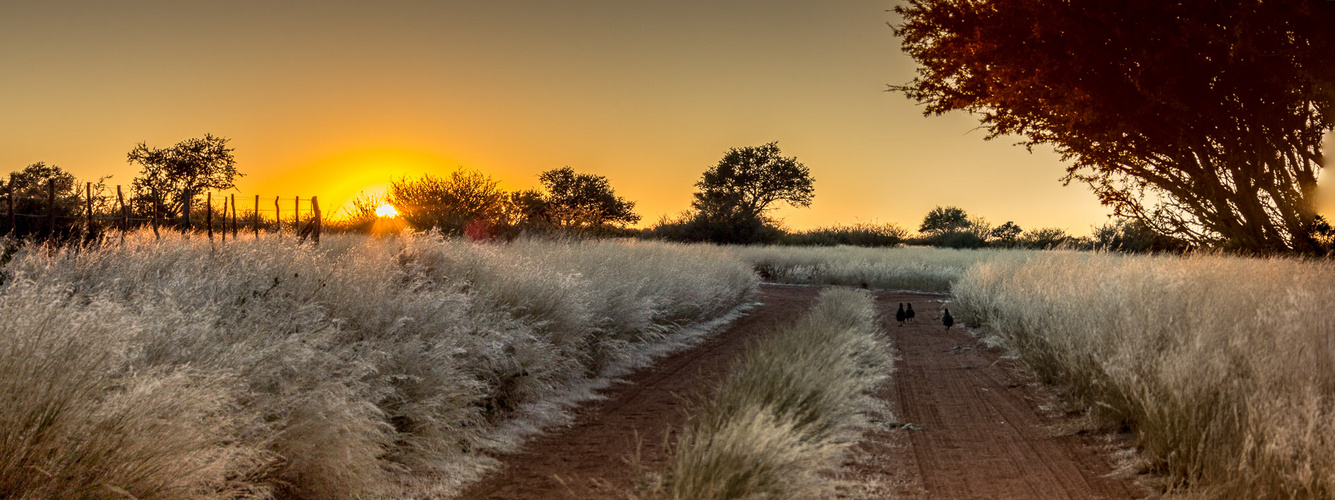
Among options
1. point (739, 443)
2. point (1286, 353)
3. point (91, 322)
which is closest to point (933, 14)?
point (1286, 353)

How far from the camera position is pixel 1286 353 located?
17.3ft

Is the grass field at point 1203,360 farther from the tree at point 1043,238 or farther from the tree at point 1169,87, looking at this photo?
the tree at point 1043,238

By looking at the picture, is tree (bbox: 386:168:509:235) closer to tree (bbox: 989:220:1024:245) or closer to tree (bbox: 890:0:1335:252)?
tree (bbox: 890:0:1335:252)

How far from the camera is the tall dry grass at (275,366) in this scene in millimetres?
3324

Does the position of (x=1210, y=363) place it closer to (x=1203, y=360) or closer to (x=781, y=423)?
(x=1203, y=360)

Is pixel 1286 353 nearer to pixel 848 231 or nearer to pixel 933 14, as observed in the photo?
pixel 933 14

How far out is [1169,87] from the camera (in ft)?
32.6

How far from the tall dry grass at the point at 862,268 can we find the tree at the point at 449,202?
34.2ft

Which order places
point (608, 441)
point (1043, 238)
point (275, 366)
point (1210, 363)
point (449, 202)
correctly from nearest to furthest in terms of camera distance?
point (275, 366), point (1210, 363), point (608, 441), point (449, 202), point (1043, 238)

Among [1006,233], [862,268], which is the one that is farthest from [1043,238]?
[862,268]

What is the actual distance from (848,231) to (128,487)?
45054mm

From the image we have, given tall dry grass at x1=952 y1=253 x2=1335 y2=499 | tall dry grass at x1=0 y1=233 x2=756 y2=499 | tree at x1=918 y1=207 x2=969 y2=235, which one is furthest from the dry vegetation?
tree at x1=918 y1=207 x2=969 y2=235

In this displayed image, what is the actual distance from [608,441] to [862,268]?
67.9ft

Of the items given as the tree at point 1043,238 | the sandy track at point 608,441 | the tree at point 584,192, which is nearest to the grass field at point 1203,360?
the sandy track at point 608,441
